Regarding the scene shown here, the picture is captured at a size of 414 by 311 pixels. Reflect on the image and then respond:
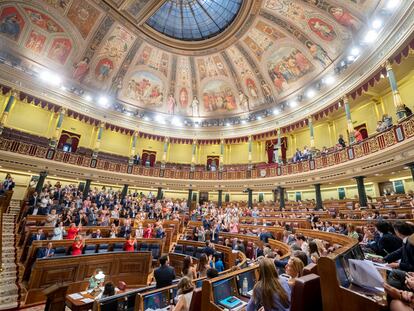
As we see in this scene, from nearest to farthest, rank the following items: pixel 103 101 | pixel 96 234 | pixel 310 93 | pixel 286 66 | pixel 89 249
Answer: pixel 89 249
pixel 96 234
pixel 310 93
pixel 286 66
pixel 103 101

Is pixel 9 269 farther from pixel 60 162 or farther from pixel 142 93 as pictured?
pixel 142 93

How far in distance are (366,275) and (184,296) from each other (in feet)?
6.68

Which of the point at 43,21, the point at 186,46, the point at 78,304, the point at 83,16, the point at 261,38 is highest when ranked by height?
the point at 186,46

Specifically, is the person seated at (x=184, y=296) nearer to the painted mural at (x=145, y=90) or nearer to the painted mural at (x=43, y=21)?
the painted mural at (x=43, y=21)

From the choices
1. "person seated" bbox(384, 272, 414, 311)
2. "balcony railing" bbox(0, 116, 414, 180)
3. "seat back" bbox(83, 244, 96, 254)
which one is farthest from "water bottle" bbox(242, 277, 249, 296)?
"balcony railing" bbox(0, 116, 414, 180)

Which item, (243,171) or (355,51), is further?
(243,171)

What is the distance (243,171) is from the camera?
59.8 ft

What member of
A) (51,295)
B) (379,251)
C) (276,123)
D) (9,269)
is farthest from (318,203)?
(9,269)

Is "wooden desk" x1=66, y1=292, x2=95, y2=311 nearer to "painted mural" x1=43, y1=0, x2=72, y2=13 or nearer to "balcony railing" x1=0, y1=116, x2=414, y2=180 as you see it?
"balcony railing" x1=0, y1=116, x2=414, y2=180

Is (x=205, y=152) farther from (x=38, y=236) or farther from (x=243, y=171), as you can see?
(x=38, y=236)

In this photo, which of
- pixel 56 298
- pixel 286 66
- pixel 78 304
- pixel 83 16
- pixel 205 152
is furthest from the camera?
pixel 205 152

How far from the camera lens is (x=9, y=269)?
5.93m

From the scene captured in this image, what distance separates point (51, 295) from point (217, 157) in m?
19.4

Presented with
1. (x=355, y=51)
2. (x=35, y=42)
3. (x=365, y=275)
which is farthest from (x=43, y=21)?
(x=365, y=275)
